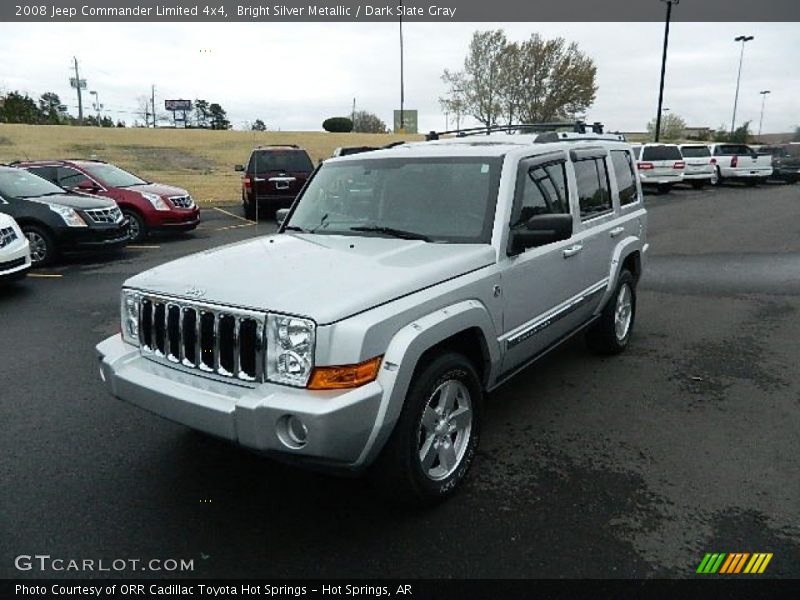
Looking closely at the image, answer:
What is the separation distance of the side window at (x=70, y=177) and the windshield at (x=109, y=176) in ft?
0.70

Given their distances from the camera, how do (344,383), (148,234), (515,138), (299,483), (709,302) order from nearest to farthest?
(344,383) → (299,483) → (515,138) → (709,302) → (148,234)

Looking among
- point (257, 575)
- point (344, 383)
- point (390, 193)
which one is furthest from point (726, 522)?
point (390, 193)

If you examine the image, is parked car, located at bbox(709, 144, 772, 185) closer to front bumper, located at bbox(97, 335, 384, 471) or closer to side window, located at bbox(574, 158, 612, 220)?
side window, located at bbox(574, 158, 612, 220)

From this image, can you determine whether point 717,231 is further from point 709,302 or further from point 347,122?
point 347,122

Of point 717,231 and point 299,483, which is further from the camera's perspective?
point 717,231

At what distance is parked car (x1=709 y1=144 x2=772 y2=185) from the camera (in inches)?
1022

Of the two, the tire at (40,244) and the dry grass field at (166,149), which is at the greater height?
the dry grass field at (166,149)

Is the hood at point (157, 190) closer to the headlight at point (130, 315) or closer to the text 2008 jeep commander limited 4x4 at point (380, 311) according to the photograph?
the text 2008 jeep commander limited 4x4 at point (380, 311)

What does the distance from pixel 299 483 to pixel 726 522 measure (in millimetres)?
2239

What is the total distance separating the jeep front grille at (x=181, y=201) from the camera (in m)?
12.8

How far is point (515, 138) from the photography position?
484 cm

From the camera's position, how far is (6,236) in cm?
762

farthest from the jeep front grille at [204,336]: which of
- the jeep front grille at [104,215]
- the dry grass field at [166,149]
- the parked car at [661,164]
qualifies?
the parked car at [661,164]

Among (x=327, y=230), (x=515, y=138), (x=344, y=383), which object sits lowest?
(x=344, y=383)
